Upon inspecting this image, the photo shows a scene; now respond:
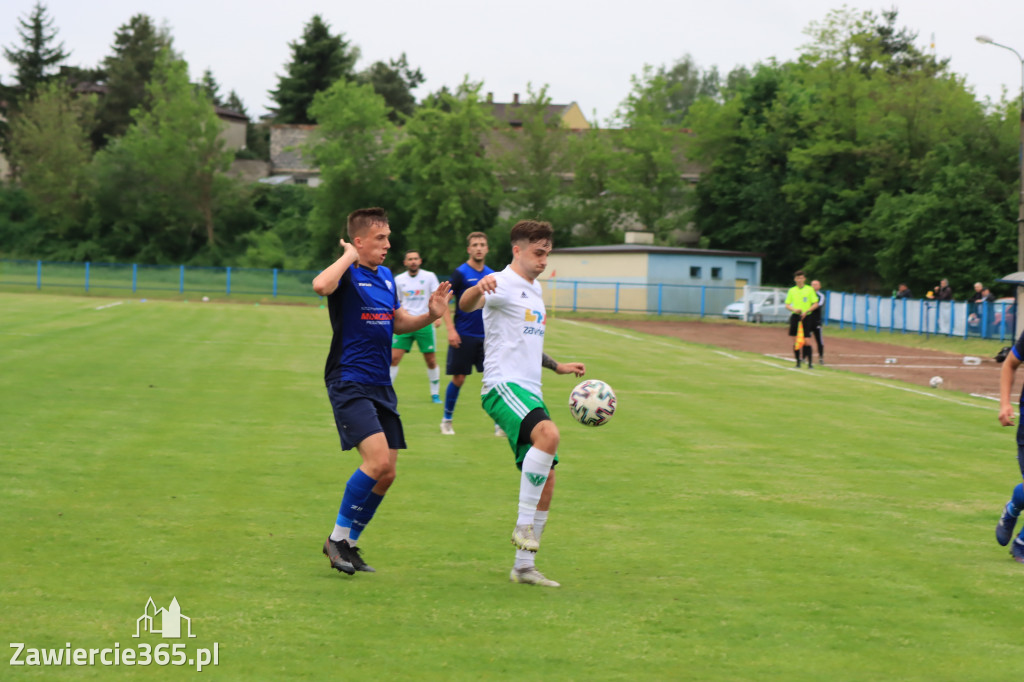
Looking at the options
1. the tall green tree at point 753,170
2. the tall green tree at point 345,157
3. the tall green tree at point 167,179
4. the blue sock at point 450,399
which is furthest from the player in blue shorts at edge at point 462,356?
the tall green tree at point 167,179

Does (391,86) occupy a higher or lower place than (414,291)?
higher

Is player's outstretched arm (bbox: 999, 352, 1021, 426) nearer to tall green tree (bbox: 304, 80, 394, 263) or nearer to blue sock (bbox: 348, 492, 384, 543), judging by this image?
blue sock (bbox: 348, 492, 384, 543)

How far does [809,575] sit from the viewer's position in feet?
22.2

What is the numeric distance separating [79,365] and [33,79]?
87.2 m

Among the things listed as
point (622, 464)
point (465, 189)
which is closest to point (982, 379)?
point (622, 464)

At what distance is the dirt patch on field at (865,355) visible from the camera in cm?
2453

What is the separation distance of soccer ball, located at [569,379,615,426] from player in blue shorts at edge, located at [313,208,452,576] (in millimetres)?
1280

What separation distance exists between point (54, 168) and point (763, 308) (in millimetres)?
51128

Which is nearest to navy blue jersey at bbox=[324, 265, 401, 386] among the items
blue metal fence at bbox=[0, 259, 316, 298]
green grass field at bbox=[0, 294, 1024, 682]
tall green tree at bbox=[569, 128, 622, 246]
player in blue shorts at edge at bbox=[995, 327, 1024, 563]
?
green grass field at bbox=[0, 294, 1024, 682]

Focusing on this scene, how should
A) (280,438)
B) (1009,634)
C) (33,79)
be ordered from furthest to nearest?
(33,79), (280,438), (1009,634)

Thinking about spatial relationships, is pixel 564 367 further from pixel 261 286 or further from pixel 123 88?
pixel 123 88

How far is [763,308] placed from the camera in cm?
5194

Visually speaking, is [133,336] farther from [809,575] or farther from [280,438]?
[809,575]

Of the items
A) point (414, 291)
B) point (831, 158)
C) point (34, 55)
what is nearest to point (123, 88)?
point (34, 55)
